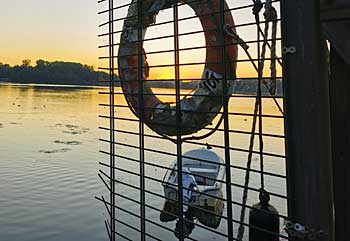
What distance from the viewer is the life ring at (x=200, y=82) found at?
1570 millimetres

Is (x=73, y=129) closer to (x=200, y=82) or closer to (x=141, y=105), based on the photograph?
(x=141, y=105)

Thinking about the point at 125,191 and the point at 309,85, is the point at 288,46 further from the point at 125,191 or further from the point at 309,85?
the point at 125,191

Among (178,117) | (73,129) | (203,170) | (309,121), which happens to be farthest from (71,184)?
(73,129)

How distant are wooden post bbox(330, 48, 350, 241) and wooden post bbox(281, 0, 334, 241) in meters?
0.16

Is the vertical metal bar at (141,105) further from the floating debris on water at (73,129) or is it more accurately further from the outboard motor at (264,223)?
the floating debris on water at (73,129)

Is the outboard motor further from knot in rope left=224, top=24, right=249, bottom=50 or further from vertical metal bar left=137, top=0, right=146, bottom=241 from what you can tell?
vertical metal bar left=137, top=0, right=146, bottom=241

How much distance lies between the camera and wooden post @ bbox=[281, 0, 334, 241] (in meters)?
1.09

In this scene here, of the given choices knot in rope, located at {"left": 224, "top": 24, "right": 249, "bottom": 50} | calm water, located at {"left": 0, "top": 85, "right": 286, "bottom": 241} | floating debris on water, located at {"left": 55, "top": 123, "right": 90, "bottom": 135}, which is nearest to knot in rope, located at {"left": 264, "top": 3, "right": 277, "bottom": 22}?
knot in rope, located at {"left": 224, "top": 24, "right": 249, "bottom": 50}

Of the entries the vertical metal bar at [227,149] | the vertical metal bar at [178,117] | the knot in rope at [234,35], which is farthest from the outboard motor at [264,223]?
the knot in rope at [234,35]

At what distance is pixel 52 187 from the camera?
938 cm

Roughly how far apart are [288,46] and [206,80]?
54 cm

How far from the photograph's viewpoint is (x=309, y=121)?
Answer: 1.09m

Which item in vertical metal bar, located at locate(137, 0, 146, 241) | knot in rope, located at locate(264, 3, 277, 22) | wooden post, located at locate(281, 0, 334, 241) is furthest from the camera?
vertical metal bar, located at locate(137, 0, 146, 241)

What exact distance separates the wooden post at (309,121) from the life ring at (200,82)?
319mm
